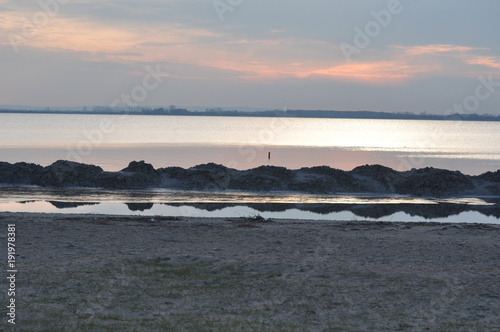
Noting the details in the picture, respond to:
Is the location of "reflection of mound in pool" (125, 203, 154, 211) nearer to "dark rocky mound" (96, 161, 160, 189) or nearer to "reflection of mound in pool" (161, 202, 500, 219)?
"reflection of mound in pool" (161, 202, 500, 219)

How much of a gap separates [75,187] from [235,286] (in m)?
25.9

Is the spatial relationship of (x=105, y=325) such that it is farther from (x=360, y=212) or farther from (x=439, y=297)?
(x=360, y=212)

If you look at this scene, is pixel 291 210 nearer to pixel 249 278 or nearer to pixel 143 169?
pixel 143 169

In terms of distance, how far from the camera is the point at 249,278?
1370 cm

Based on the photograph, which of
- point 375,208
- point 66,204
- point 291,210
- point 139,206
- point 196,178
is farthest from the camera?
point 196,178

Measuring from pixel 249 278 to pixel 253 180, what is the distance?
24702mm

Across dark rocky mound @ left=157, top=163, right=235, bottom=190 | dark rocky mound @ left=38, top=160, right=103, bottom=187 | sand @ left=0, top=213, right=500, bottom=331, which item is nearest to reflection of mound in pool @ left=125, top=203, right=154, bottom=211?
dark rocky mound @ left=157, top=163, right=235, bottom=190

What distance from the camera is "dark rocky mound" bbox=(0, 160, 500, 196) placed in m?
37.6

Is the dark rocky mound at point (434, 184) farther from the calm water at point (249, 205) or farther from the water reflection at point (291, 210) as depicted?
the water reflection at point (291, 210)

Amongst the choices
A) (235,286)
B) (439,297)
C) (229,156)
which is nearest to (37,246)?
(235,286)

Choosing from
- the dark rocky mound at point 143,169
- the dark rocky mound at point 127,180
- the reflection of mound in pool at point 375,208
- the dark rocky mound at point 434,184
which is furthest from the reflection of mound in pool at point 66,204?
the dark rocky mound at point 434,184

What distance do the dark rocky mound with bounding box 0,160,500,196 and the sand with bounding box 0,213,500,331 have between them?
52.4 feet

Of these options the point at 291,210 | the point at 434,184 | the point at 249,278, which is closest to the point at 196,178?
the point at 291,210

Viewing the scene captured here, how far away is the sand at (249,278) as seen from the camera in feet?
34.4
